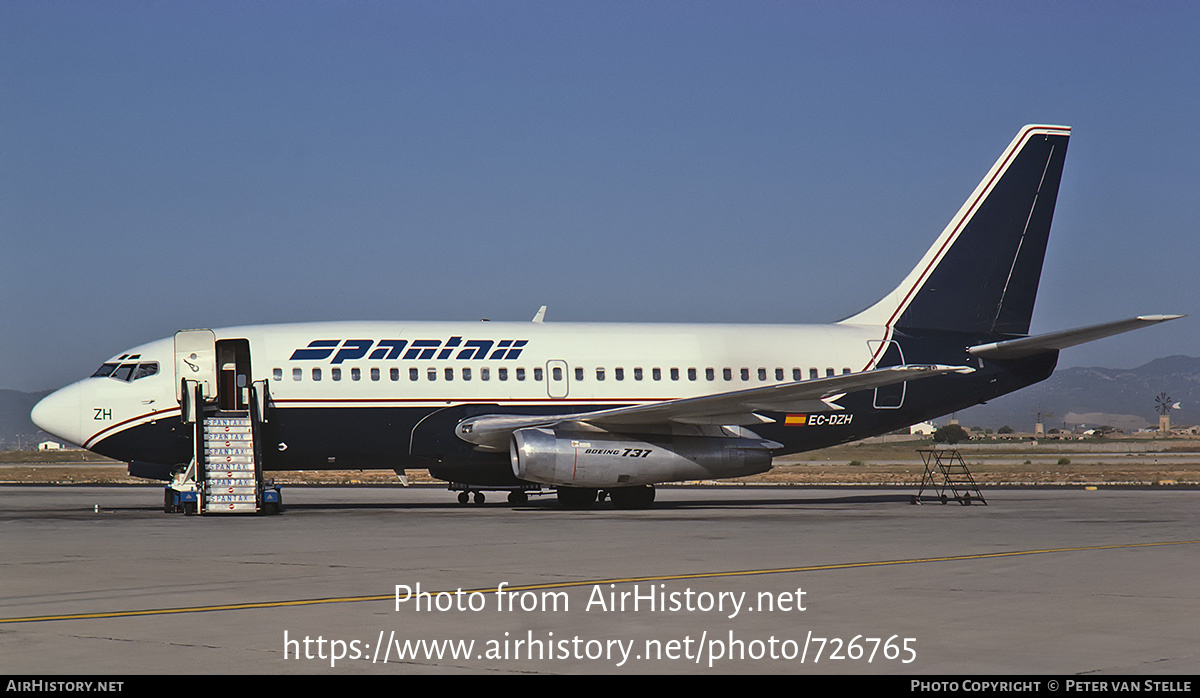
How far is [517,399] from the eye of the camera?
29016mm

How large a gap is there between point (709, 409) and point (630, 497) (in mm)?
2926

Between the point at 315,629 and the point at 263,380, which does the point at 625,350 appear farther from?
the point at 315,629

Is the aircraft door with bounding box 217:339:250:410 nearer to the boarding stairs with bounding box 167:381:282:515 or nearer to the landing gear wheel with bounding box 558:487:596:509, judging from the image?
the boarding stairs with bounding box 167:381:282:515

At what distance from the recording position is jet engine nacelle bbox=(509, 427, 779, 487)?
87.6 feet

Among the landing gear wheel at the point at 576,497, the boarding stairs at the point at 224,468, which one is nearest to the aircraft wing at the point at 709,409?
the landing gear wheel at the point at 576,497

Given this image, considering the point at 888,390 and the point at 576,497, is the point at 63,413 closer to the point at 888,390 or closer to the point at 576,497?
the point at 576,497

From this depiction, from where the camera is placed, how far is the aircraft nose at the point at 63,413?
1092 inches

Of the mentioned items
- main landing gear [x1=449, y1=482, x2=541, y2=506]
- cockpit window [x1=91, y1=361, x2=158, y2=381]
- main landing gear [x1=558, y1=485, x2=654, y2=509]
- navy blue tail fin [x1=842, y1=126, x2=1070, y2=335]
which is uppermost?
navy blue tail fin [x1=842, y1=126, x2=1070, y2=335]

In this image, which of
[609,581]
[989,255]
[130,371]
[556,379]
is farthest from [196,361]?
[989,255]

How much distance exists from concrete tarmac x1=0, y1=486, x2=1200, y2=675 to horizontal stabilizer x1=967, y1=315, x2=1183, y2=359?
5.10 metres

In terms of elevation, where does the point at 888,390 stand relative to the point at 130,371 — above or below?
below

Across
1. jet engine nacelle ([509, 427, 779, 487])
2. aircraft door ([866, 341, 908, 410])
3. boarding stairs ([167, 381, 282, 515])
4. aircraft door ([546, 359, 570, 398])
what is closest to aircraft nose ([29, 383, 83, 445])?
boarding stairs ([167, 381, 282, 515])

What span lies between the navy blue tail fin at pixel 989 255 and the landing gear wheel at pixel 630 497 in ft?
26.3

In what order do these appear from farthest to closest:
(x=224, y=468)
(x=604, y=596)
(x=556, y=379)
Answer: (x=556, y=379), (x=224, y=468), (x=604, y=596)
